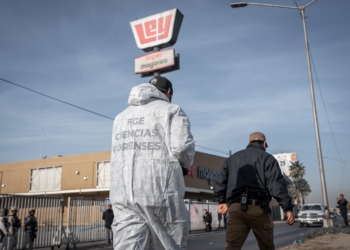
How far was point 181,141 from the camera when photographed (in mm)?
2402

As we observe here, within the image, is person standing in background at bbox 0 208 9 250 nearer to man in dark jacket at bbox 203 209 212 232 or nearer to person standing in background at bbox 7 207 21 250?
person standing in background at bbox 7 207 21 250

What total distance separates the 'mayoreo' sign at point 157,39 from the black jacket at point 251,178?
20.1 metres

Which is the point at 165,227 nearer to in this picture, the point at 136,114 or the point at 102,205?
Answer: the point at 136,114

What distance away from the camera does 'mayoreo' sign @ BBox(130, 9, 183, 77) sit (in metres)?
24.7

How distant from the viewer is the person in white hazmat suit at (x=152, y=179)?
2.34m

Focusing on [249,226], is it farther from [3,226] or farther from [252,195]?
[3,226]

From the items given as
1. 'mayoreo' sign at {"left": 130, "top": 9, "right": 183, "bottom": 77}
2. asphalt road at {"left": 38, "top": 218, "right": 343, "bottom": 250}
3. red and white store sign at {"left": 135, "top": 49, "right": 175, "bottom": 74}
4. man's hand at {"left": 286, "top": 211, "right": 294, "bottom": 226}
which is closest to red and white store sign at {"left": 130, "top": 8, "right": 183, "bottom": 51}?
'mayoreo' sign at {"left": 130, "top": 9, "right": 183, "bottom": 77}

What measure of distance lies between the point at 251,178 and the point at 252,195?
19 cm

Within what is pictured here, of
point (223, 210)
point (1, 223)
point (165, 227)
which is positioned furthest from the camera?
point (1, 223)

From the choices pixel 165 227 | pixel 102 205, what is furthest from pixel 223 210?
pixel 102 205

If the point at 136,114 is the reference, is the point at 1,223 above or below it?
below

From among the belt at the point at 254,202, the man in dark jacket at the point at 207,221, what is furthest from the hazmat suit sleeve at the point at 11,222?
the man in dark jacket at the point at 207,221

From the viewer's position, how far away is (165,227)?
2.36 meters

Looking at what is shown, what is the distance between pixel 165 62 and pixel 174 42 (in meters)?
1.98
